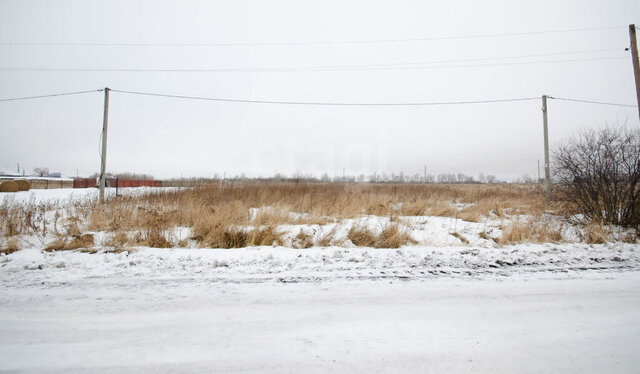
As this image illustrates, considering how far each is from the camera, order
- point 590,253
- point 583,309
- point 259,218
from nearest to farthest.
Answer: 1. point 583,309
2. point 590,253
3. point 259,218

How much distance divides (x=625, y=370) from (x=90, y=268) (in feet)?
19.0

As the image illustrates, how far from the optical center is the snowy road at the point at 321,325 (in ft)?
5.74

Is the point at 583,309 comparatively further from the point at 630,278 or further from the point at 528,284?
the point at 630,278

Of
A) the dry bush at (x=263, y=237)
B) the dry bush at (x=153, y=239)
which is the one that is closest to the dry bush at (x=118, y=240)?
the dry bush at (x=153, y=239)

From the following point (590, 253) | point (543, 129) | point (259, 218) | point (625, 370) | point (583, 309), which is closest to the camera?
point (625, 370)

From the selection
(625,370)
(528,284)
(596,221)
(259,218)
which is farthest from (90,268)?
(596,221)

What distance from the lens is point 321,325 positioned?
218 centimetres

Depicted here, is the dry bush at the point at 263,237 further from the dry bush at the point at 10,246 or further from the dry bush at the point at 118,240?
the dry bush at the point at 10,246

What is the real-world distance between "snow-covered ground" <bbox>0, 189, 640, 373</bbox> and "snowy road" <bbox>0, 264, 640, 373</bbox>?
12 mm

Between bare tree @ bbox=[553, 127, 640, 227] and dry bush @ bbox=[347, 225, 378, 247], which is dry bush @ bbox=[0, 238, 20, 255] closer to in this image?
dry bush @ bbox=[347, 225, 378, 247]

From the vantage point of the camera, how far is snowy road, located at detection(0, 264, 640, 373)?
1.75 meters

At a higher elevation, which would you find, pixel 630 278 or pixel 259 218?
pixel 259 218

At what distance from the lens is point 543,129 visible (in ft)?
44.8

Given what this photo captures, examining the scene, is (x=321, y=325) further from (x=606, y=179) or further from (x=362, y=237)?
(x=606, y=179)
